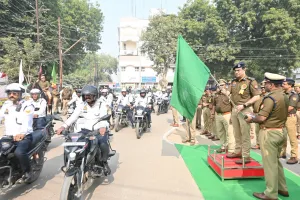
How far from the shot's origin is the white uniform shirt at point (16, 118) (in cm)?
421

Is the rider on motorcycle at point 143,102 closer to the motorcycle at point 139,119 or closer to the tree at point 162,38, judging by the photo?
the motorcycle at point 139,119

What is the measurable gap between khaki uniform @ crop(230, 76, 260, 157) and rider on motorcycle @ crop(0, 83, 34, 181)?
3.85 m

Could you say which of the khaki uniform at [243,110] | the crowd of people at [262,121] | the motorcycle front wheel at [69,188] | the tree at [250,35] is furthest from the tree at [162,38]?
the motorcycle front wheel at [69,188]

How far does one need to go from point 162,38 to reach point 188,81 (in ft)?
90.2

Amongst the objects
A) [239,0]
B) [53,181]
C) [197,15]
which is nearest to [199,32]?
[197,15]

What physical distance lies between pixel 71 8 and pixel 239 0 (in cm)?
2261

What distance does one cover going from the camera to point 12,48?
19391 millimetres

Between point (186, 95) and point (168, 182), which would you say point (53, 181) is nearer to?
point (168, 182)

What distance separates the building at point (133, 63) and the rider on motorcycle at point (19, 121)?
155 ft

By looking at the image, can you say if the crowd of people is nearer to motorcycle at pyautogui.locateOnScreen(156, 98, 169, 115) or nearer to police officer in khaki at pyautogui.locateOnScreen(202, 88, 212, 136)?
police officer in khaki at pyautogui.locateOnScreen(202, 88, 212, 136)

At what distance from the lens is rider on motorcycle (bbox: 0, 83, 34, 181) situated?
413 centimetres

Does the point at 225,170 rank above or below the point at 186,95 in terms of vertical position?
below

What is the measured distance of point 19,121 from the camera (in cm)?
425

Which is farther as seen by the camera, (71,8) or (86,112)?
(71,8)
